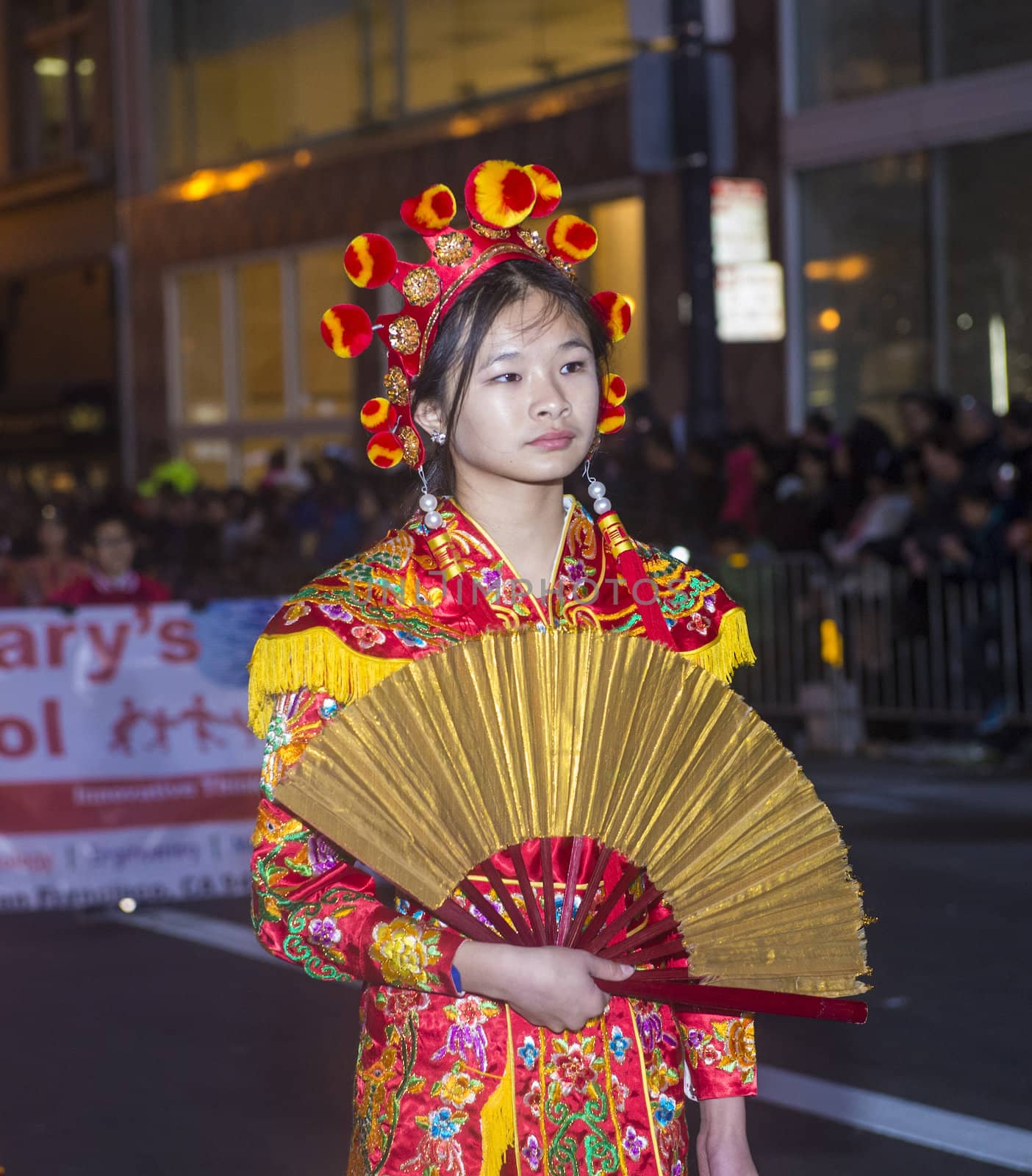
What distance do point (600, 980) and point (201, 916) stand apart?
6.10 m

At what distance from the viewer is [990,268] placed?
15.4m

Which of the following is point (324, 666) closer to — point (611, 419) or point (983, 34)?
point (611, 419)

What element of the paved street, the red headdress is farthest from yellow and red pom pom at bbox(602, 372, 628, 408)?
the paved street

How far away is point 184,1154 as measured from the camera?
16.6ft

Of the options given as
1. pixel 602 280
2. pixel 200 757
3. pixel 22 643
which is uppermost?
pixel 602 280

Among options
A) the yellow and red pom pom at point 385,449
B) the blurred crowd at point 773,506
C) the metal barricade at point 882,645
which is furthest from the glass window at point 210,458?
the yellow and red pom pom at point 385,449

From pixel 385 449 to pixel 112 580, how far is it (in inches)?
267

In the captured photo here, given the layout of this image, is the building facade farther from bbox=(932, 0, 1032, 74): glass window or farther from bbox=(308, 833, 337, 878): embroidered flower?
bbox=(308, 833, 337, 878): embroidered flower

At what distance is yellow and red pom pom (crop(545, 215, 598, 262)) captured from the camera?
105 inches

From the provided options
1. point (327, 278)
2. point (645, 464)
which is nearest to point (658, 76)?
point (645, 464)

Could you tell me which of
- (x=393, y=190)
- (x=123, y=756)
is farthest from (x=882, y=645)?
(x=393, y=190)

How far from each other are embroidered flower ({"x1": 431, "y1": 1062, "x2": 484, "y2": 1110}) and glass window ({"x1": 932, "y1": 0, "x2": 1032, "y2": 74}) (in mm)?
13977

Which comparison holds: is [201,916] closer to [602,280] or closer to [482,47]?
[602,280]

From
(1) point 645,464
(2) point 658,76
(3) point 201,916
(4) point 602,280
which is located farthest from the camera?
(4) point 602,280
